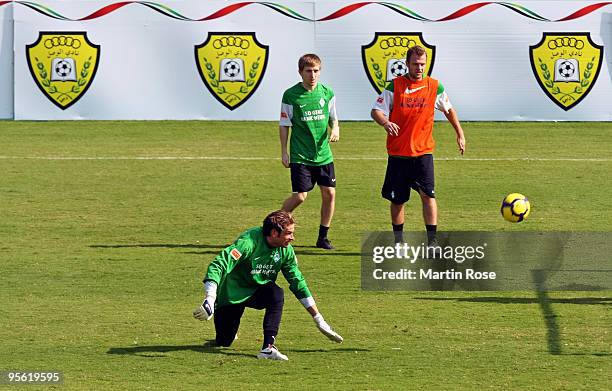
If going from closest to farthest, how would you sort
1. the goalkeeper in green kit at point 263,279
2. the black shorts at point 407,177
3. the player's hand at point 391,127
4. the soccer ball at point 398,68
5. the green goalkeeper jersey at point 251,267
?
the goalkeeper in green kit at point 263,279 < the green goalkeeper jersey at point 251,267 < the player's hand at point 391,127 < the black shorts at point 407,177 < the soccer ball at point 398,68

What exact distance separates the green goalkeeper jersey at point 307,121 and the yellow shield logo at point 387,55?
10689 mm

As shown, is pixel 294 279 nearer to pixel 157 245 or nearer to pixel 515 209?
pixel 515 209

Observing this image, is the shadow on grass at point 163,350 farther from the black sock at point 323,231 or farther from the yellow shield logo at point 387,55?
the yellow shield logo at point 387,55

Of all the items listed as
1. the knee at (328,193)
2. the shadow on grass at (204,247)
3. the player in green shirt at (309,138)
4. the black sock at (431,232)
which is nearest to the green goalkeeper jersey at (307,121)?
the player in green shirt at (309,138)

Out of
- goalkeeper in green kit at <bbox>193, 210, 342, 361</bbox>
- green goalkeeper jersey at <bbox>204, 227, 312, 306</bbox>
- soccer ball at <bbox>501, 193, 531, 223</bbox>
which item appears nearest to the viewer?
goalkeeper in green kit at <bbox>193, 210, 342, 361</bbox>

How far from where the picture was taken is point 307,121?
14180 mm

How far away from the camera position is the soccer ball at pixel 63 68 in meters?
24.8

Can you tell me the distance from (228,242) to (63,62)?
11.1 m

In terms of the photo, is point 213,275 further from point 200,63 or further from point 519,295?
point 200,63

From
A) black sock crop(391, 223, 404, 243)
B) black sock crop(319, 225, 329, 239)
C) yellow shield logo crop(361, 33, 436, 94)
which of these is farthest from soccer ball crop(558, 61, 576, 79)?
black sock crop(391, 223, 404, 243)

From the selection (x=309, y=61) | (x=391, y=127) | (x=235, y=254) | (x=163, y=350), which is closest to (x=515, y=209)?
(x=391, y=127)

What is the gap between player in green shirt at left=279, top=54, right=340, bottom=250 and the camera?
14.2 meters

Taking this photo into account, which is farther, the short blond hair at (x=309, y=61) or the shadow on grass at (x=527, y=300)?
the short blond hair at (x=309, y=61)

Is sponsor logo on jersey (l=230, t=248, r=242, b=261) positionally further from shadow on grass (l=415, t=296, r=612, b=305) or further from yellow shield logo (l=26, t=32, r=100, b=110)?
yellow shield logo (l=26, t=32, r=100, b=110)
